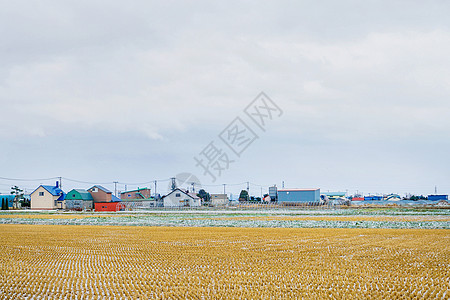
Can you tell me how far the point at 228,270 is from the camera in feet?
40.1

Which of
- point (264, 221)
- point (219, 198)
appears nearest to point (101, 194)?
point (219, 198)

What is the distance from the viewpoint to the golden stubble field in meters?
9.70

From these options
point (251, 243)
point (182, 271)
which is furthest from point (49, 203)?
point (182, 271)

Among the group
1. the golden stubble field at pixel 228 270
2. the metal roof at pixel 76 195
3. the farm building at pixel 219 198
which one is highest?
the metal roof at pixel 76 195

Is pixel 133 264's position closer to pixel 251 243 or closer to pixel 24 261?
pixel 24 261

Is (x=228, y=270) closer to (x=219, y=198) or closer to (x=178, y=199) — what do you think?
(x=178, y=199)

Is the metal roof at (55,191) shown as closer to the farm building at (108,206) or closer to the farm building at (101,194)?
the farm building at (101,194)

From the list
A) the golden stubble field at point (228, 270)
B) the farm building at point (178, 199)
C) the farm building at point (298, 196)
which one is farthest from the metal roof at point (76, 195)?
the golden stubble field at point (228, 270)

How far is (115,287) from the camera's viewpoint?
33.8 ft

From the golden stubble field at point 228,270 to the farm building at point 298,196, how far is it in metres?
59.6

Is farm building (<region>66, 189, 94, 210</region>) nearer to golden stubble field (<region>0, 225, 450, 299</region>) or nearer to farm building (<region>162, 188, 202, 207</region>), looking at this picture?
farm building (<region>162, 188, 202, 207</region>)

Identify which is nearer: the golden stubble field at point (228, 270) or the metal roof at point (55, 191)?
the golden stubble field at point (228, 270)

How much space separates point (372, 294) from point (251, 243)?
398 inches

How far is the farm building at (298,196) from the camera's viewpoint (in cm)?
7856
